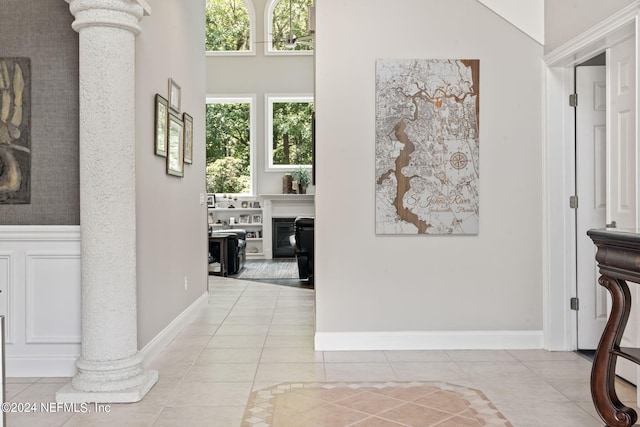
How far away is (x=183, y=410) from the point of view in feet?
10.2

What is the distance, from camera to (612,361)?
2529 mm

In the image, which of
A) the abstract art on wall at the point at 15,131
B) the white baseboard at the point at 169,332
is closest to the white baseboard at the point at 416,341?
the white baseboard at the point at 169,332

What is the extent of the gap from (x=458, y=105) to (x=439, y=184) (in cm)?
62

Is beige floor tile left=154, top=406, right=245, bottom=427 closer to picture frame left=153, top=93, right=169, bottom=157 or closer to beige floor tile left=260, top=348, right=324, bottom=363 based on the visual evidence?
beige floor tile left=260, top=348, right=324, bottom=363

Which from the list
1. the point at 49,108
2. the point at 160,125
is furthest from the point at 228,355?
the point at 49,108

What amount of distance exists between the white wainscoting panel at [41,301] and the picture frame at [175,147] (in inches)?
51.6

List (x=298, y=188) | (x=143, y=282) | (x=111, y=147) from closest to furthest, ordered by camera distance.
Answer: (x=111, y=147) → (x=143, y=282) → (x=298, y=188)

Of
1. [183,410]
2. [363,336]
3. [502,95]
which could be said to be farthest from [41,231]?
[502,95]

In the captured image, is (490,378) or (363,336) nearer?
(490,378)

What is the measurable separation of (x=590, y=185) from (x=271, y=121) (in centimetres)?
860

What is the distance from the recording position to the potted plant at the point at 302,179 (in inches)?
466

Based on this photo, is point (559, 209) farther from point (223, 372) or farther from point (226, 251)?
point (226, 251)

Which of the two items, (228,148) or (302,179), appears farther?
(228,148)

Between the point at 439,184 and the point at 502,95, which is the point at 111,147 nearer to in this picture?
the point at 439,184
